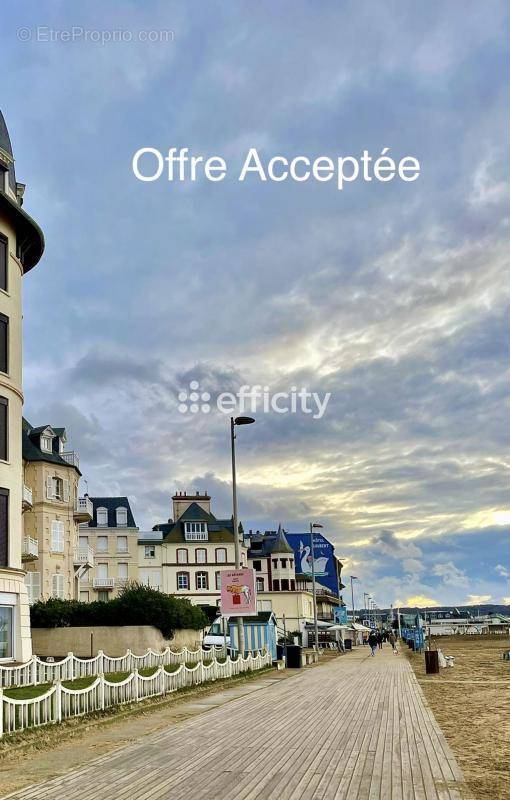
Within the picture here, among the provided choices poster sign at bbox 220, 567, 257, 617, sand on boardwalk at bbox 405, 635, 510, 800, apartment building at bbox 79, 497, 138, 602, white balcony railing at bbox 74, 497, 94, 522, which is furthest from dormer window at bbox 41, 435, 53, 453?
sand on boardwalk at bbox 405, 635, 510, 800

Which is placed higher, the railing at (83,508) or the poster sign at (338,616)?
the railing at (83,508)

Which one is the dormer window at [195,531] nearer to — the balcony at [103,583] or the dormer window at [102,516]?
→ the dormer window at [102,516]

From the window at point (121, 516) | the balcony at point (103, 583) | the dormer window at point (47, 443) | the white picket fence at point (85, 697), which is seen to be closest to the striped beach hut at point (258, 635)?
the dormer window at point (47, 443)

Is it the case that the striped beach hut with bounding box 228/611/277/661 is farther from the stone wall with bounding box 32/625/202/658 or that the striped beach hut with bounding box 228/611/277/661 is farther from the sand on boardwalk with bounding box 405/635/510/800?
the sand on boardwalk with bounding box 405/635/510/800

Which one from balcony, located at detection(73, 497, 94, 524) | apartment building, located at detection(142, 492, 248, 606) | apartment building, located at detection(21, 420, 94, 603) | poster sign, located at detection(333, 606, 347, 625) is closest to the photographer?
apartment building, located at detection(21, 420, 94, 603)

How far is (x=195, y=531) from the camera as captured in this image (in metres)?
84.0

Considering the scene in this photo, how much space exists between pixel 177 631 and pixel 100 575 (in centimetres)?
3742

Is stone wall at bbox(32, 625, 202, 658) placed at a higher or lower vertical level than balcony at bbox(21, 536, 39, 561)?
lower

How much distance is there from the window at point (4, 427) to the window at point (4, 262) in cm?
441

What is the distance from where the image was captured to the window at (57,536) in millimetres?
50281

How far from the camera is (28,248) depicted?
34.6 m

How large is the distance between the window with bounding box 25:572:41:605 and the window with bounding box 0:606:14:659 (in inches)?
756

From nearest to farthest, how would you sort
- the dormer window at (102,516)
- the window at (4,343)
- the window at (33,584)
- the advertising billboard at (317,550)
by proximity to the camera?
1. the window at (4,343)
2. the window at (33,584)
3. the dormer window at (102,516)
4. the advertising billboard at (317,550)

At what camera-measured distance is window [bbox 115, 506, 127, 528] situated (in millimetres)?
77312
